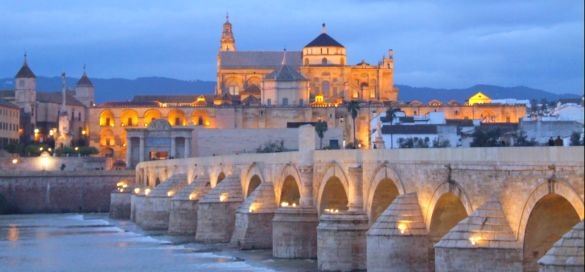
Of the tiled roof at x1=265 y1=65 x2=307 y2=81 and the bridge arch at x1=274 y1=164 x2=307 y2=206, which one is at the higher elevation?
the tiled roof at x1=265 y1=65 x2=307 y2=81

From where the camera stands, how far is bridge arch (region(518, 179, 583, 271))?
24.1 metres

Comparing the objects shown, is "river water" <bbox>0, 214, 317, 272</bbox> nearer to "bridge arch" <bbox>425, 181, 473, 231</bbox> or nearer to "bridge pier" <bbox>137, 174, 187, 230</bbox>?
"bridge pier" <bbox>137, 174, 187, 230</bbox>

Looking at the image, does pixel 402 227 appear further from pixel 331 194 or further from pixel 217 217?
pixel 217 217

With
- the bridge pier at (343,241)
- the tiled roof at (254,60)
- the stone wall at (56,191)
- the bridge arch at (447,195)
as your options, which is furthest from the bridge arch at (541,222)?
the tiled roof at (254,60)

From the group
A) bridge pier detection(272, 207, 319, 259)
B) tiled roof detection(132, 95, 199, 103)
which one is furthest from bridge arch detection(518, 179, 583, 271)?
tiled roof detection(132, 95, 199, 103)

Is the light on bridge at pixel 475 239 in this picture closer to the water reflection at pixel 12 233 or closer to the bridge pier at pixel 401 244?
the bridge pier at pixel 401 244

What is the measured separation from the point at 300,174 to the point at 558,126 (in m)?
39.6

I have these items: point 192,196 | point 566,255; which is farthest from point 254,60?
point 566,255

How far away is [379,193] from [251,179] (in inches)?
639

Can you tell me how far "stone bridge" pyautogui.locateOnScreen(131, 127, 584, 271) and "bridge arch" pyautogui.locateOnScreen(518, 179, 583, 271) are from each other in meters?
0.02

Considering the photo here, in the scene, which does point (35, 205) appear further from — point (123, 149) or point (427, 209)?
point (427, 209)

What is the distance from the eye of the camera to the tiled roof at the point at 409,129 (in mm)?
92688

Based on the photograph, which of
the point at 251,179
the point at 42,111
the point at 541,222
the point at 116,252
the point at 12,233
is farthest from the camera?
the point at 42,111

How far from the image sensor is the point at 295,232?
3938cm
